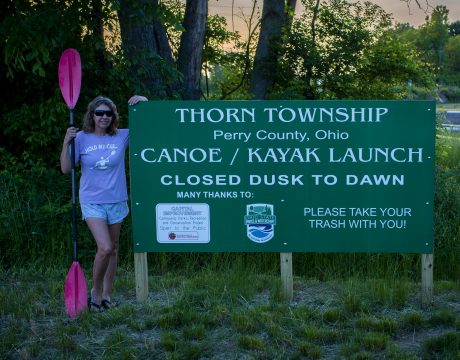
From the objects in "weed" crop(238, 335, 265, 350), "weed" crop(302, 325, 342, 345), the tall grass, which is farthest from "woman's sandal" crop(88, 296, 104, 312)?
"weed" crop(302, 325, 342, 345)

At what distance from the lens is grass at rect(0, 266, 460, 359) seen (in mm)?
4656

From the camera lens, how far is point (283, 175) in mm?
5707

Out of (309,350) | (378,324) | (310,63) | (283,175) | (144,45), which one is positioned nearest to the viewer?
(309,350)

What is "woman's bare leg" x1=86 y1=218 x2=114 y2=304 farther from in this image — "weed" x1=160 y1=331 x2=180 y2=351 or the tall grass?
the tall grass

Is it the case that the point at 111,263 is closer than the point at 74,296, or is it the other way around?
the point at 74,296

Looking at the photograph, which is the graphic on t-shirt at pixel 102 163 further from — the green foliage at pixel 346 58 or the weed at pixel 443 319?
the green foliage at pixel 346 58

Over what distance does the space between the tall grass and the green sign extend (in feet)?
3.57

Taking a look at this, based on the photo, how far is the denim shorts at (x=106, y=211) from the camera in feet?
17.3

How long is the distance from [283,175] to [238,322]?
50.8 inches

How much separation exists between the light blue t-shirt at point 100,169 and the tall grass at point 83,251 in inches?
70.1

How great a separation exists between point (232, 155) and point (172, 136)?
51 centimetres

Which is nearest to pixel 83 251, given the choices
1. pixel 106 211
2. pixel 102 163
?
pixel 106 211

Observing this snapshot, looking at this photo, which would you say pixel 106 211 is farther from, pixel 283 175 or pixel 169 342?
pixel 283 175

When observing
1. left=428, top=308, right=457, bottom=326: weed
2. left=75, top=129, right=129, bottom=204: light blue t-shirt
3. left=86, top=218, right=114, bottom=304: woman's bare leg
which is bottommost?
left=428, top=308, right=457, bottom=326: weed
